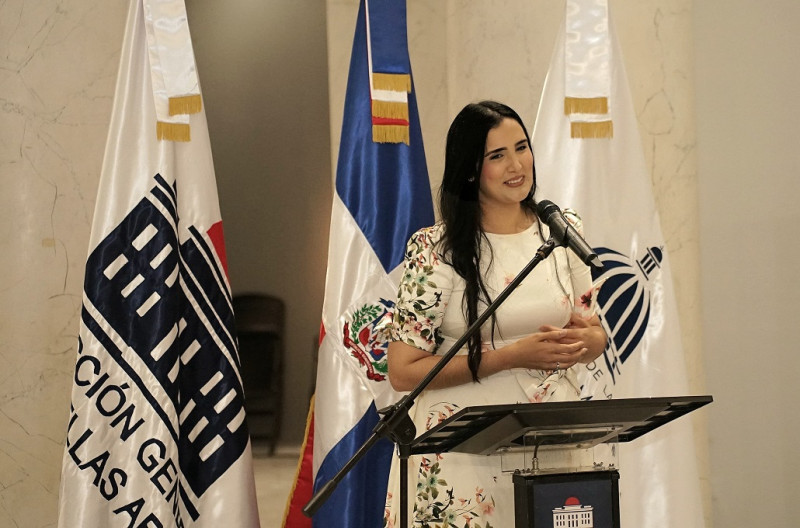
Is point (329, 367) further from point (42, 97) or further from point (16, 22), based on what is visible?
point (16, 22)

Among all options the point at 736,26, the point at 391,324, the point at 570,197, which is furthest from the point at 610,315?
the point at 736,26

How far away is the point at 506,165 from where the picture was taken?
2.30m

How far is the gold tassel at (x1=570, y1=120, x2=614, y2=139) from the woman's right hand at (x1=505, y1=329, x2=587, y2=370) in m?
1.11

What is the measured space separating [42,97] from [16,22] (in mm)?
277

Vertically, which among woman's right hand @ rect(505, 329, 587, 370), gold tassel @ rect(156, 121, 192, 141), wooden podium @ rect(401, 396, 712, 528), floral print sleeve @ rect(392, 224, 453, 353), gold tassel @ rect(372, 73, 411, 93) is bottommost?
wooden podium @ rect(401, 396, 712, 528)

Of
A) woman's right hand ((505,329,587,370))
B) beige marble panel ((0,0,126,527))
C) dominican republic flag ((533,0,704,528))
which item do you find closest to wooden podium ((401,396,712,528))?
woman's right hand ((505,329,587,370))

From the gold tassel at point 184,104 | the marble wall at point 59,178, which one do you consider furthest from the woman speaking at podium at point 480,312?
the marble wall at point 59,178

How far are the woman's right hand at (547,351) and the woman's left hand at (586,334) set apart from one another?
0.05 feet

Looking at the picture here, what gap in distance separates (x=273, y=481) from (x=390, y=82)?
1.56 meters

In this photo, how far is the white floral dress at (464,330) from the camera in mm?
2100

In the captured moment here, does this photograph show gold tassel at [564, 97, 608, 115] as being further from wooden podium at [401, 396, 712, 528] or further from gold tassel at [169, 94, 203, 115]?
wooden podium at [401, 396, 712, 528]

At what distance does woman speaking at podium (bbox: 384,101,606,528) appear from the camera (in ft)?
6.81

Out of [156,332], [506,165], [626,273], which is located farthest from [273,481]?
[506,165]

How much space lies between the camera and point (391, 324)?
231 centimetres
